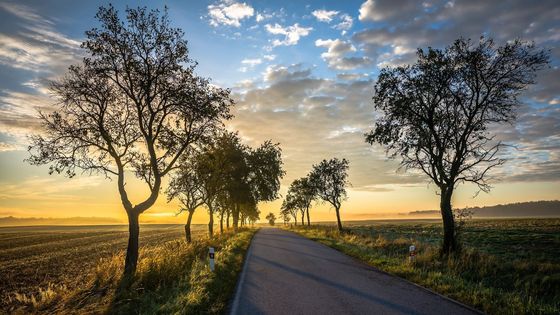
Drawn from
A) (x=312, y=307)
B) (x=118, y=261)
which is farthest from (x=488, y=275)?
(x=118, y=261)

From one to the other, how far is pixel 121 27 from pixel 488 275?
1817 cm

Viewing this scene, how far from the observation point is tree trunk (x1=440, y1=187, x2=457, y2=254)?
17.4 metres

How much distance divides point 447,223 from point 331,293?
11.2m

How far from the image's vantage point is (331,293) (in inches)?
375

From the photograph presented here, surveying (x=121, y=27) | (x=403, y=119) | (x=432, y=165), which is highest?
(x=121, y=27)

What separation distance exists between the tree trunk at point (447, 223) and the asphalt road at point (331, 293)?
5718mm

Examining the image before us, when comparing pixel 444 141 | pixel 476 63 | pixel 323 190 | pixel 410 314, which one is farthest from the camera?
pixel 323 190

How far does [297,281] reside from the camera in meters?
11.5

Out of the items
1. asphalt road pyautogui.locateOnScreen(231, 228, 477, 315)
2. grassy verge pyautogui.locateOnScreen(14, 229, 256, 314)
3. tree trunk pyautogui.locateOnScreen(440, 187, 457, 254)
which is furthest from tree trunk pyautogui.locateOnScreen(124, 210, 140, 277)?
tree trunk pyautogui.locateOnScreen(440, 187, 457, 254)

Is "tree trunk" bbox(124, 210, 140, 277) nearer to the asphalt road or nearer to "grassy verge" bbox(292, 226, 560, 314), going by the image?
the asphalt road

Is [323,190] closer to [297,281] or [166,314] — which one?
[297,281]

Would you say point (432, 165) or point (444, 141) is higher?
point (444, 141)

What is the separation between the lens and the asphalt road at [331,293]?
7.94 meters

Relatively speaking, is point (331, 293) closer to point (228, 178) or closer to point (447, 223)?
point (447, 223)
